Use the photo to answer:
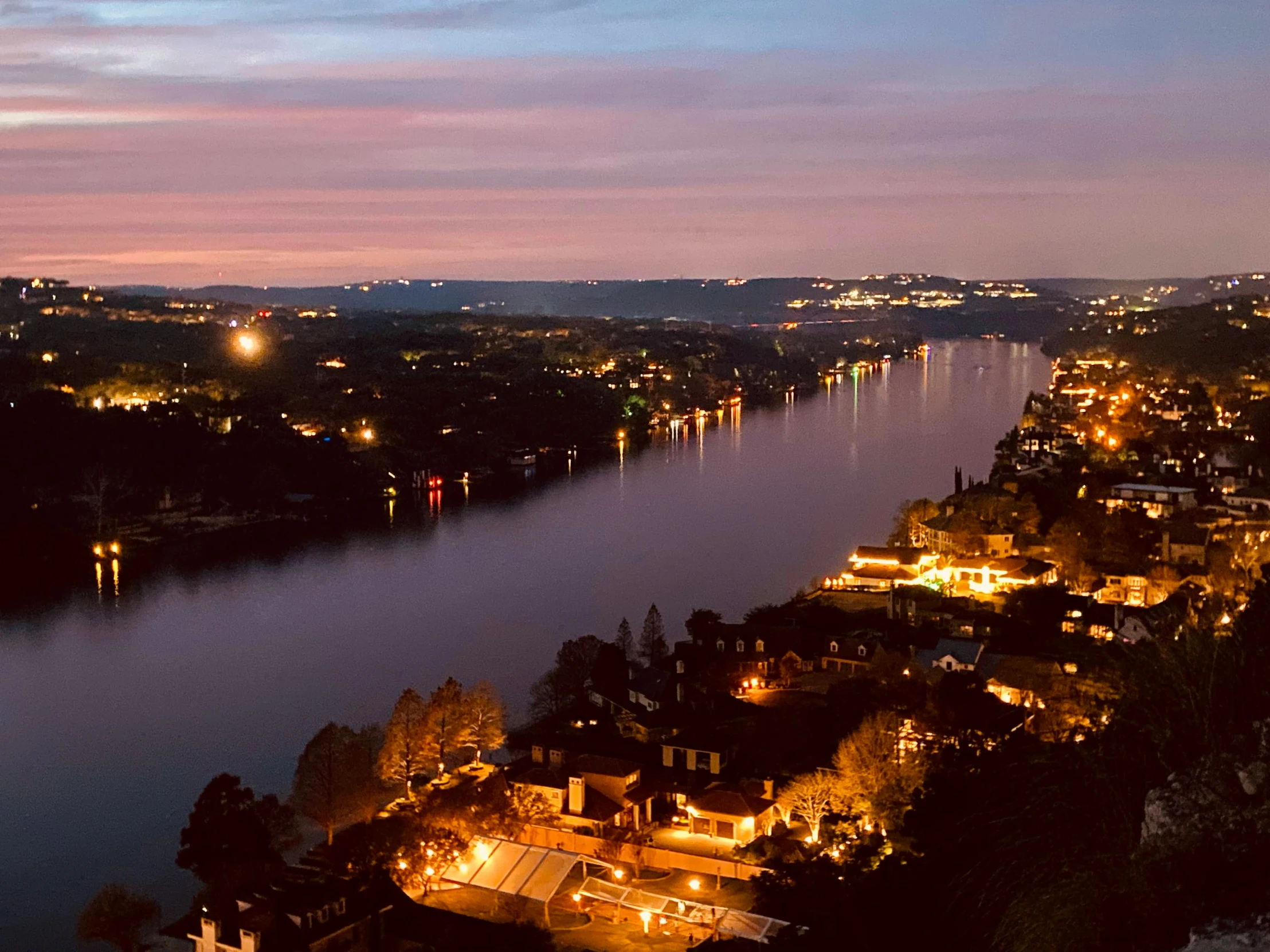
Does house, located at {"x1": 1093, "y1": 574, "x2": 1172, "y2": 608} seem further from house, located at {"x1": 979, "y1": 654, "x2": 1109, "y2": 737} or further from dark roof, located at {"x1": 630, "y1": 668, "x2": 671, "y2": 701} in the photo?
dark roof, located at {"x1": 630, "y1": 668, "x2": 671, "y2": 701}

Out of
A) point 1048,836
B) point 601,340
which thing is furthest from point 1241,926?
point 601,340

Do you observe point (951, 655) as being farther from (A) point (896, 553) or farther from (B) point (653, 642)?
(A) point (896, 553)

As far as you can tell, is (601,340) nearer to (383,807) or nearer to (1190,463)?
(1190,463)

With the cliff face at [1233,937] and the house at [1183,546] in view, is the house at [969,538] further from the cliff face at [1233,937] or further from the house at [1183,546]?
the cliff face at [1233,937]

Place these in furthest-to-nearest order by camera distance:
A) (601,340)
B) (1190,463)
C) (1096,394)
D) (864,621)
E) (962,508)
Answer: (601,340), (1096,394), (1190,463), (962,508), (864,621)

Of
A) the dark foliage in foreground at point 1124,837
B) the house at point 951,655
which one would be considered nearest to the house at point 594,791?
the dark foliage in foreground at point 1124,837

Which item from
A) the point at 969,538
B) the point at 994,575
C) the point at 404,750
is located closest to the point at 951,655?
the point at 994,575
